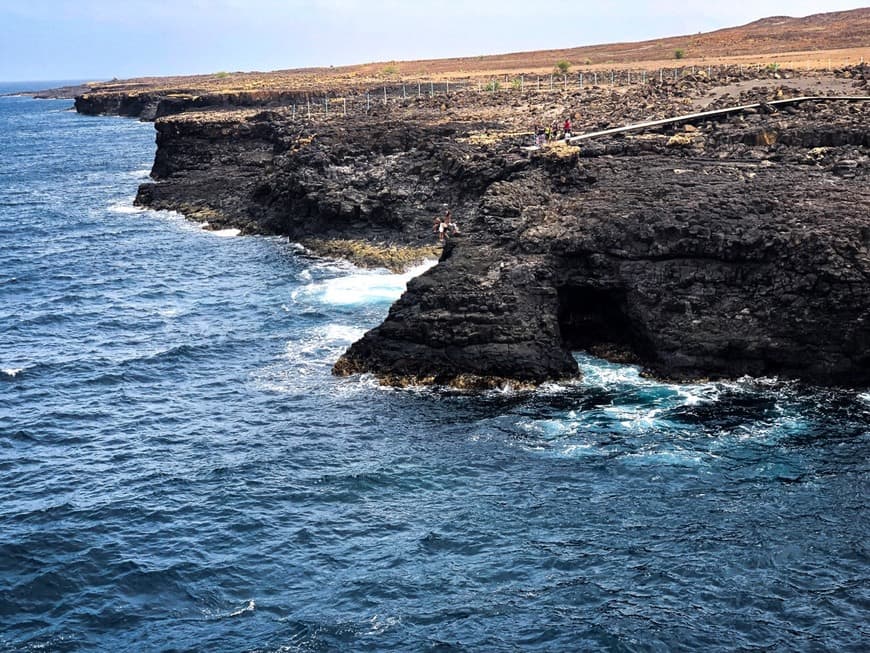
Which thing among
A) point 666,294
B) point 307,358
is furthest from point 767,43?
point 307,358

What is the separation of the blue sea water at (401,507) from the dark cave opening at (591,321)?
1.62 m

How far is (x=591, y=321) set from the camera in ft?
153

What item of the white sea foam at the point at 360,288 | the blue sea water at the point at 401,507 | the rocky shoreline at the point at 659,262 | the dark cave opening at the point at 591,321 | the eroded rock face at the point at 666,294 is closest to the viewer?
the blue sea water at the point at 401,507

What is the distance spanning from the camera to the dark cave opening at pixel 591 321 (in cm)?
4569

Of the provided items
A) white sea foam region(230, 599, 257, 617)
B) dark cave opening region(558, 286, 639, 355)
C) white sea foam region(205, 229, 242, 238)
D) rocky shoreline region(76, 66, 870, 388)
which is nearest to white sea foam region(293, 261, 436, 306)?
rocky shoreline region(76, 66, 870, 388)

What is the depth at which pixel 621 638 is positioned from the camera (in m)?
24.9

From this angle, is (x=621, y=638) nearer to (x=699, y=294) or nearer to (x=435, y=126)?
(x=699, y=294)

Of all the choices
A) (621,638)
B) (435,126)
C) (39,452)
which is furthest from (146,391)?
(435,126)

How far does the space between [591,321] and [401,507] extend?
17.8m

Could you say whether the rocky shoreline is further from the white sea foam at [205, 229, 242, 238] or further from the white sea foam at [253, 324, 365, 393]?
the white sea foam at [205, 229, 242, 238]

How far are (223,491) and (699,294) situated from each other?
893 inches

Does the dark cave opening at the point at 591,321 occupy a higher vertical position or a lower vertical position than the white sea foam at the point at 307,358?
higher

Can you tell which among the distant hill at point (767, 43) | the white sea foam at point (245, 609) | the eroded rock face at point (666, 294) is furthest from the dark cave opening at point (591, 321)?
the distant hill at point (767, 43)

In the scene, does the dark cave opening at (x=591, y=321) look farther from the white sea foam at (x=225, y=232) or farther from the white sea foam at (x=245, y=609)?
the white sea foam at (x=225, y=232)
